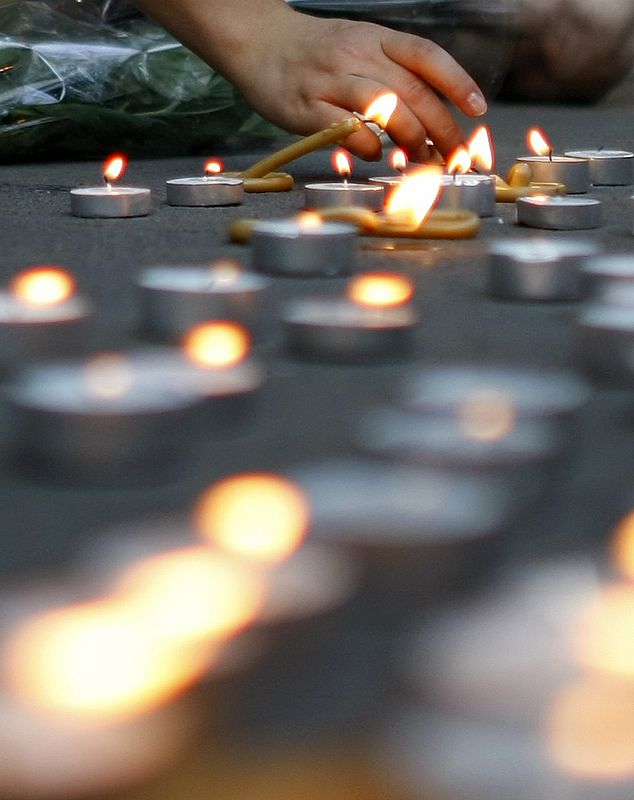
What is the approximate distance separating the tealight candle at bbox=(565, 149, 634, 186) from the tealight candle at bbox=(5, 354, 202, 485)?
1262 millimetres

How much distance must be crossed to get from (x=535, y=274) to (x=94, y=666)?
2.07ft

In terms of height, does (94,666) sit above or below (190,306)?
below

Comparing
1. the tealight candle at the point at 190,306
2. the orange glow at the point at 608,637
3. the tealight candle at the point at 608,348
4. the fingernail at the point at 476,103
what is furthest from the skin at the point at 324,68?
the orange glow at the point at 608,637

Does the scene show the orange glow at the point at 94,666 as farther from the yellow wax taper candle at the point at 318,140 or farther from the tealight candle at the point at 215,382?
the yellow wax taper candle at the point at 318,140

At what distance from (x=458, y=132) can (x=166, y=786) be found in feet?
4.82

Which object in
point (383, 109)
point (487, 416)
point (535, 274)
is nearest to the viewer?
point (487, 416)

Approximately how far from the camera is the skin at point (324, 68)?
5.57ft

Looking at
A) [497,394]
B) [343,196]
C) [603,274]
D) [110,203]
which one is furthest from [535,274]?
[110,203]

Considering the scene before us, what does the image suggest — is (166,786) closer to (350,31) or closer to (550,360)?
(550,360)

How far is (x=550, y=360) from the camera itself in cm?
79

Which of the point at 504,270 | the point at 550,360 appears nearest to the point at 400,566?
the point at 550,360

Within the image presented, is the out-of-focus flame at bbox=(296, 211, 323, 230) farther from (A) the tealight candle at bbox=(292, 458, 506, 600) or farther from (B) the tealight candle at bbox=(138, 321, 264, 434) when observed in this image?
(A) the tealight candle at bbox=(292, 458, 506, 600)

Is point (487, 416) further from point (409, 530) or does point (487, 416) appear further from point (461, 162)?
point (461, 162)

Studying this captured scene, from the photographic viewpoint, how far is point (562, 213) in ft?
4.27
